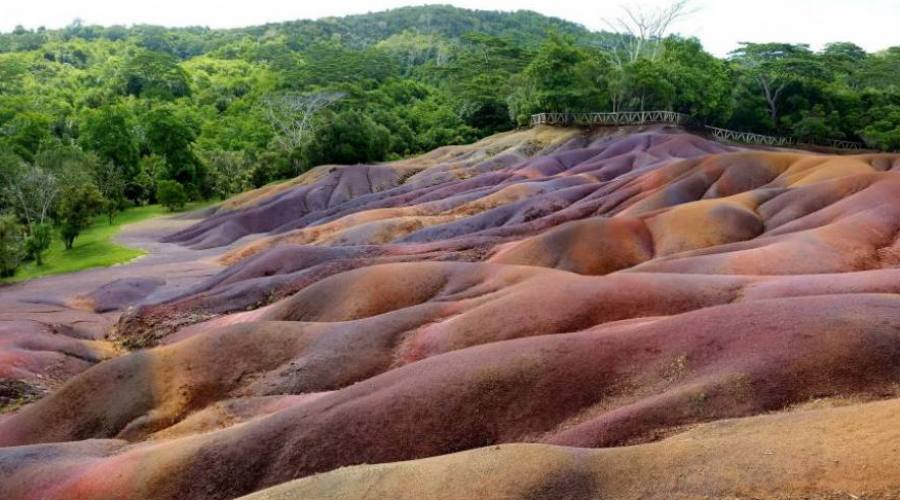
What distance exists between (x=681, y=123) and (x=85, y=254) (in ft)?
191

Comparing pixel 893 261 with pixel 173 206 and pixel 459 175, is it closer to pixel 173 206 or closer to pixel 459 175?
pixel 459 175

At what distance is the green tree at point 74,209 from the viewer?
63831 millimetres

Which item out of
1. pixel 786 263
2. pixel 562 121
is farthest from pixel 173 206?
pixel 786 263

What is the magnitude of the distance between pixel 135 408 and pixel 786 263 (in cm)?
2172

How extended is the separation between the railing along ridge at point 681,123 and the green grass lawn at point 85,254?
47.4 meters

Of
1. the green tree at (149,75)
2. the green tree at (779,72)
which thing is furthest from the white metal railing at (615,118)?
the green tree at (149,75)

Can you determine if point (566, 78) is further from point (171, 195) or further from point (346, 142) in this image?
point (171, 195)

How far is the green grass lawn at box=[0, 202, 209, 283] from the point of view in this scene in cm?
5578

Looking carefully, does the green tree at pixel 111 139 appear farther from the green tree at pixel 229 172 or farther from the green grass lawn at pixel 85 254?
the green grass lawn at pixel 85 254

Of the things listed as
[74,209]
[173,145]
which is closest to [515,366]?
[74,209]

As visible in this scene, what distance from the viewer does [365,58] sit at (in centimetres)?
12619

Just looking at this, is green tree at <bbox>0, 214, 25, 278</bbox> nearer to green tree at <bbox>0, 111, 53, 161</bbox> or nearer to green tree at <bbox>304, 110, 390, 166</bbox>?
green tree at <bbox>0, 111, 53, 161</bbox>

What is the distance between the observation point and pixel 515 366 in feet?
56.4

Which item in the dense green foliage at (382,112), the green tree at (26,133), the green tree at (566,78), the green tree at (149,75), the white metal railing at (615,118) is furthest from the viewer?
the green tree at (149,75)
